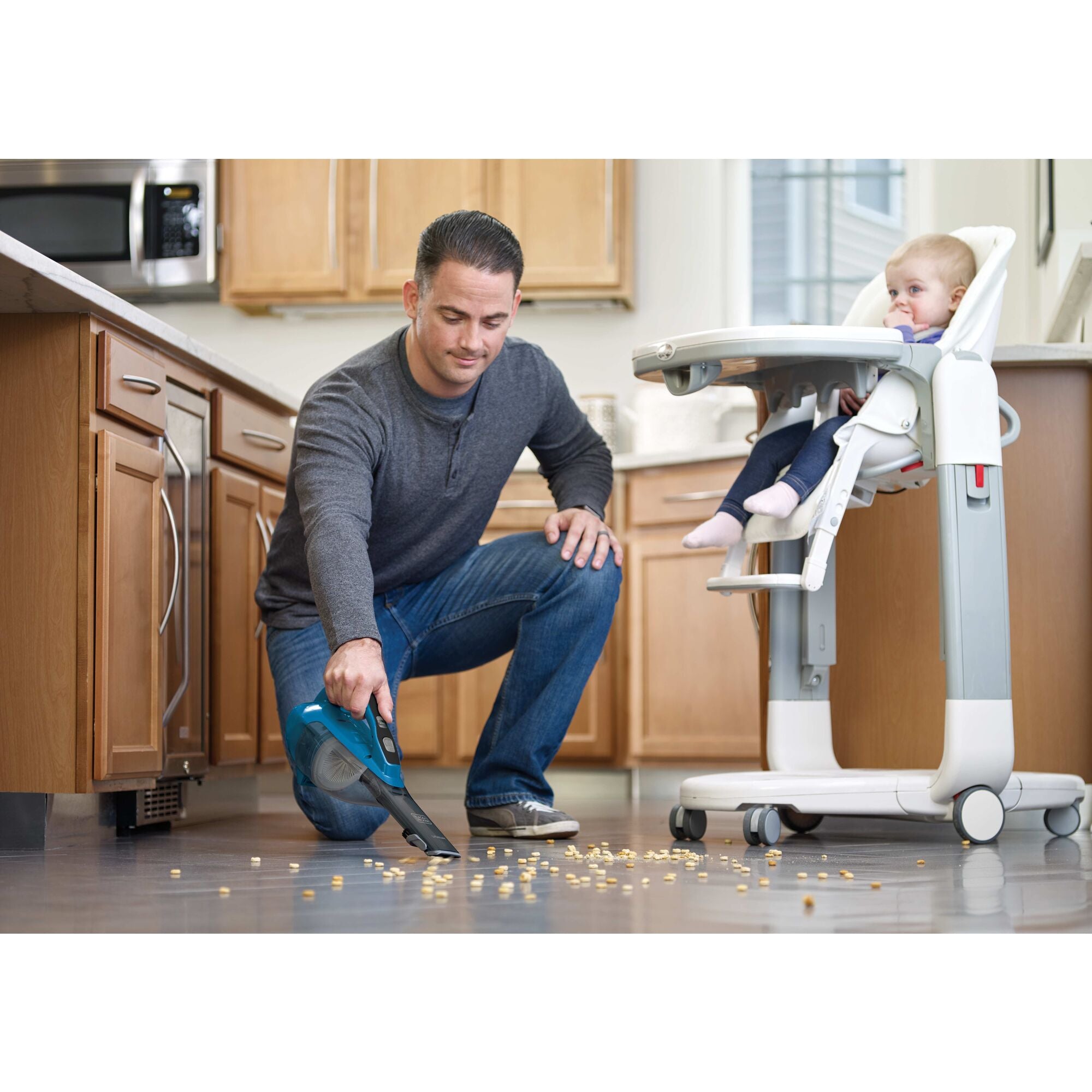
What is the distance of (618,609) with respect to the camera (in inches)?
151

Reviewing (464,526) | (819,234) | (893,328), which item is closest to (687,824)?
(464,526)

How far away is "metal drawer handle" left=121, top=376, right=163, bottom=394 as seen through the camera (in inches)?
93.2

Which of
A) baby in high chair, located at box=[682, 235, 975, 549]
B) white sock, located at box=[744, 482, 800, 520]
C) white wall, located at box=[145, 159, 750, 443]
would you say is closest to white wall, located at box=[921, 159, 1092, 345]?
white wall, located at box=[145, 159, 750, 443]

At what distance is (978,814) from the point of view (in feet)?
6.81

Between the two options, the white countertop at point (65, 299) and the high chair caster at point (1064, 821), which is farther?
the high chair caster at point (1064, 821)

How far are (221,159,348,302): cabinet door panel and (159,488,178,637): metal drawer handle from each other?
1873 millimetres

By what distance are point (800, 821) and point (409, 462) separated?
3.05 feet

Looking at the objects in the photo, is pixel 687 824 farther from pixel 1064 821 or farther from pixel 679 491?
pixel 679 491

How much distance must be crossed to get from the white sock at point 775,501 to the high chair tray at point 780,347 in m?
0.21

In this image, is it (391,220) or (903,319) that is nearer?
(903,319)

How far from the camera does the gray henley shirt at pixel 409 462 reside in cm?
207

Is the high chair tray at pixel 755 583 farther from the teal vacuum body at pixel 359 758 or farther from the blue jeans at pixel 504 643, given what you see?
the teal vacuum body at pixel 359 758

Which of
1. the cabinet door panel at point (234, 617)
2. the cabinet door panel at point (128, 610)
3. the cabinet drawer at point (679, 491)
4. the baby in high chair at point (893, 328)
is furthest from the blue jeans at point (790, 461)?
the cabinet drawer at point (679, 491)
